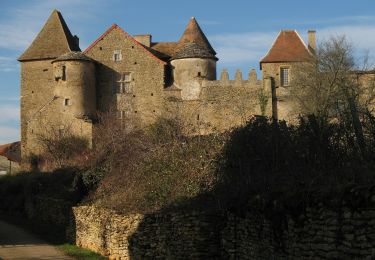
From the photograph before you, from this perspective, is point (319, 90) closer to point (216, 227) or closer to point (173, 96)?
point (173, 96)

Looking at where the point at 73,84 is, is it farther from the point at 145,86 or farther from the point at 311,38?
the point at 311,38

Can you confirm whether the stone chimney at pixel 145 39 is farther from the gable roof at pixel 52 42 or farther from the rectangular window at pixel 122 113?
the rectangular window at pixel 122 113

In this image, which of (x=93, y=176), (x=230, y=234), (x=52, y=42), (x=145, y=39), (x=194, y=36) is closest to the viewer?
(x=230, y=234)

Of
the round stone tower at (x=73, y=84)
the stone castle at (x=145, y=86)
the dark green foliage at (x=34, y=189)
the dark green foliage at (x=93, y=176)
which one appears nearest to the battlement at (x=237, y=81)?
the stone castle at (x=145, y=86)

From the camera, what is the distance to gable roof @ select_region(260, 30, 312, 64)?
47406mm

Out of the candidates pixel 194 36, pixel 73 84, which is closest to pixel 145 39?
pixel 194 36

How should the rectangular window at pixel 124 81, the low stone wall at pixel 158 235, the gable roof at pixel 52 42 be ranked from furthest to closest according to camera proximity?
the gable roof at pixel 52 42 → the rectangular window at pixel 124 81 → the low stone wall at pixel 158 235

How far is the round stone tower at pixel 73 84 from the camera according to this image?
48000 millimetres

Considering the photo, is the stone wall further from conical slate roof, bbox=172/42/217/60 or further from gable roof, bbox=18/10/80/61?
gable roof, bbox=18/10/80/61

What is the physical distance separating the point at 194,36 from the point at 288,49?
8462 millimetres

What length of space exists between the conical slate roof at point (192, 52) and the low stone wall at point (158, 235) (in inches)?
1165

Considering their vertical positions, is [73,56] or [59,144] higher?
[73,56]

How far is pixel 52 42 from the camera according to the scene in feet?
173

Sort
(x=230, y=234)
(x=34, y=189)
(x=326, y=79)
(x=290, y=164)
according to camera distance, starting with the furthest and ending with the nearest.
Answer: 1. (x=326, y=79)
2. (x=34, y=189)
3. (x=230, y=234)
4. (x=290, y=164)
